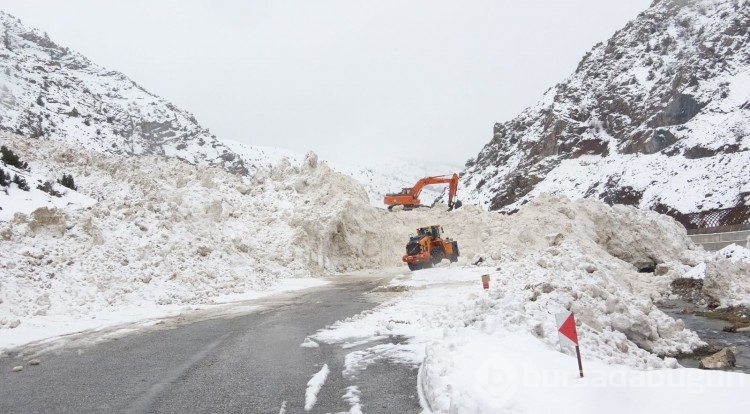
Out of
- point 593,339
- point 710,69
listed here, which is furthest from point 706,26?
point 593,339

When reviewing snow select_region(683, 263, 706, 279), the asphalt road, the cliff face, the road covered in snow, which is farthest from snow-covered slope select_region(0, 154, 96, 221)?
the cliff face

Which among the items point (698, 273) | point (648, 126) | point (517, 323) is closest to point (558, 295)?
point (517, 323)

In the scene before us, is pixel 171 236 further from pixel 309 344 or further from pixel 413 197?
pixel 413 197

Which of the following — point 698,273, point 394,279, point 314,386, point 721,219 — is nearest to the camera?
point 314,386

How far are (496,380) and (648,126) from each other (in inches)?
3699

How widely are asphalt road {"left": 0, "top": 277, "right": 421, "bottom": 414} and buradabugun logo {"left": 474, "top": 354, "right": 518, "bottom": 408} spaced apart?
895 millimetres

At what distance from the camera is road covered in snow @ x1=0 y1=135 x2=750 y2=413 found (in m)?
6.14

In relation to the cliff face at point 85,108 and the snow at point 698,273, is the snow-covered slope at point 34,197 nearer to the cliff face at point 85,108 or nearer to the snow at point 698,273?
the snow at point 698,273

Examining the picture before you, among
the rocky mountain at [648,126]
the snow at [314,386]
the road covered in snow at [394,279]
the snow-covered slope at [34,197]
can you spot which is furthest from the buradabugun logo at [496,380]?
the rocky mountain at [648,126]

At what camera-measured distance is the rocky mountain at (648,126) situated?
207 feet

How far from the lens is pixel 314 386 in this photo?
23.9ft

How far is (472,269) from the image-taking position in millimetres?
23844

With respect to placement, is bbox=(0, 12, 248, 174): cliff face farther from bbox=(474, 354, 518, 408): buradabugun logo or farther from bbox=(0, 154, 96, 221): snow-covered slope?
bbox=(474, 354, 518, 408): buradabugun logo

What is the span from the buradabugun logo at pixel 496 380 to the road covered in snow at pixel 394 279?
0.10 ft
